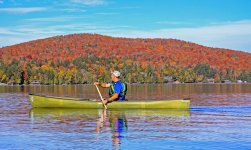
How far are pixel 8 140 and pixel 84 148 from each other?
3717mm

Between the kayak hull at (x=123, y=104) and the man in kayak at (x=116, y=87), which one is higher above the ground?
the man in kayak at (x=116, y=87)

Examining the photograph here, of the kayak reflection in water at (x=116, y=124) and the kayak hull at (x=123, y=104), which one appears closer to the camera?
the kayak reflection in water at (x=116, y=124)

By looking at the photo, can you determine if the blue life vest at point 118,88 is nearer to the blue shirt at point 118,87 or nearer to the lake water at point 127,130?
the blue shirt at point 118,87

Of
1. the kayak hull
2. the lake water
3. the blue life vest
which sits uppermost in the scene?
the blue life vest

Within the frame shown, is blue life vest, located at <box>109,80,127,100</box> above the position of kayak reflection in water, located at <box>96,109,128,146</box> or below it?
above

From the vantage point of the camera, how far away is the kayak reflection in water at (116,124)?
825 inches

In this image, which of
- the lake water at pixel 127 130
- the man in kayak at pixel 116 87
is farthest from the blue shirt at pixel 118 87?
the lake water at pixel 127 130

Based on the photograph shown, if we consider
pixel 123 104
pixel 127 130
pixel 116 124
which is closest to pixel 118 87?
pixel 123 104

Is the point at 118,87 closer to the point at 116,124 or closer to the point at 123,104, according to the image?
the point at 123,104

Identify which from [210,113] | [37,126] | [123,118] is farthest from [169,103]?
[37,126]

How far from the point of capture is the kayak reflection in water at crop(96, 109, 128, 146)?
21.0 meters

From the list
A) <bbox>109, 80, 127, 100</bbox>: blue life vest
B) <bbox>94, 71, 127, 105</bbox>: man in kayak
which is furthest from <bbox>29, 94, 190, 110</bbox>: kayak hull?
<bbox>109, 80, 127, 100</bbox>: blue life vest

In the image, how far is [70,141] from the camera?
19.9m

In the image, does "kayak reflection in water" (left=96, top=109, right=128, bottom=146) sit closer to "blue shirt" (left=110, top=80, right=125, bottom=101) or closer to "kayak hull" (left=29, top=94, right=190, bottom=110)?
"kayak hull" (left=29, top=94, right=190, bottom=110)
